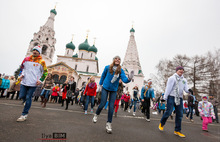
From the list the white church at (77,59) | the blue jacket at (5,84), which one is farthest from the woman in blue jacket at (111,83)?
the white church at (77,59)

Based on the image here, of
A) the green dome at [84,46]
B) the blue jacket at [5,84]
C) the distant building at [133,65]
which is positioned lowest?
the blue jacket at [5,84]

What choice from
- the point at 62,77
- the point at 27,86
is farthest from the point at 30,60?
the point at 62,77

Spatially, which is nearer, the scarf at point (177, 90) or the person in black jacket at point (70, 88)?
the scarf at point (177, 90)

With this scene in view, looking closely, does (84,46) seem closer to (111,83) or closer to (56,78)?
(56,78)

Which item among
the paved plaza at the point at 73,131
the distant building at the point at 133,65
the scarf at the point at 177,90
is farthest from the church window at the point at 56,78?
the scarf at the point at 177,90

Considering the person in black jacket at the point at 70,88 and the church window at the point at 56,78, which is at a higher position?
the church window at the point at 56,78

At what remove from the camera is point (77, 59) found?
47438 millimetres

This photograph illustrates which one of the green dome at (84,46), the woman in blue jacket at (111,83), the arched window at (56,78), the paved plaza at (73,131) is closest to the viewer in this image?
the paved plaza at (73,131)

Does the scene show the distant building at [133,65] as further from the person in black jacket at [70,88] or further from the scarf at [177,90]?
the scarf at [177,90]

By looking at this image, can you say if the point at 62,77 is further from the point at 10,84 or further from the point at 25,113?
the point at 25,113

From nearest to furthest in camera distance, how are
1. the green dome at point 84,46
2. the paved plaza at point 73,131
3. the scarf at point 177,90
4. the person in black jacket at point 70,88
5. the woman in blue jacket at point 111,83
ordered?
the paved plaza at point 73,131, the woman in blue jacket at point 111,83, the scarf at point 177,90, the person in black jacket at point 70,88, the green dome at point 84,46

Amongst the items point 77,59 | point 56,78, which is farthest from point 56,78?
point 77,59

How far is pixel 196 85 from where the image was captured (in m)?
25.2

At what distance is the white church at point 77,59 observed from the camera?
34.9 metres
